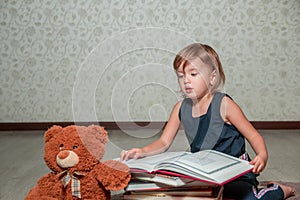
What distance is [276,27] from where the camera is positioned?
100 inches

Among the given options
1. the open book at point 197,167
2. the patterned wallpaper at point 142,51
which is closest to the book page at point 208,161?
the open book at point 197,167

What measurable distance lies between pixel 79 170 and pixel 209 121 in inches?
17.0

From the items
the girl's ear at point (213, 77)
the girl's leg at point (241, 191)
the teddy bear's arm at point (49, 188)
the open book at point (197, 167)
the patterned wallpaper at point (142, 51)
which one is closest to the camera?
the open book at point (197, 167)

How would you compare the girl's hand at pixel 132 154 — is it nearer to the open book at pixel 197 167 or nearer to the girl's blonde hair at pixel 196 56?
the open book at pixel 197 167

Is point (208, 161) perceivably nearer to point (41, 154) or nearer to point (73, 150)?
point (73, 150)

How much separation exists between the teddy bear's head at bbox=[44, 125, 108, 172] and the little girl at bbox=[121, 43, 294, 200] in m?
0.13

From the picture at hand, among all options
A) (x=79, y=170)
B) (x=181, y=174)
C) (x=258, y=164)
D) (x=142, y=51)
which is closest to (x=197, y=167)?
(x=181, y=174)

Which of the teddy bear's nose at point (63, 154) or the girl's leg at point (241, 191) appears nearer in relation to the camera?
the teddy bear's nose at point (63, 154)

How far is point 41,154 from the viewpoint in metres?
2.04

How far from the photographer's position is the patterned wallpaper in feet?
8.32

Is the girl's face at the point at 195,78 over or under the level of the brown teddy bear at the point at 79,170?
over

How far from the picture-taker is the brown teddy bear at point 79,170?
932 mm

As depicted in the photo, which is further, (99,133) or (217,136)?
(217,136)

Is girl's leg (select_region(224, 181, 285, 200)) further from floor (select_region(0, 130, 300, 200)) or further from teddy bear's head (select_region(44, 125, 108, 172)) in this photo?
teddy bear's head (select_region(44, 125, 108, 172))
